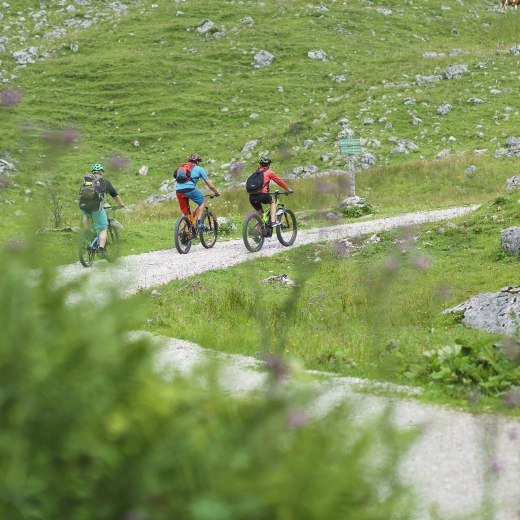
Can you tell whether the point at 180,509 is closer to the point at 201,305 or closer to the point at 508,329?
the point at 508,329

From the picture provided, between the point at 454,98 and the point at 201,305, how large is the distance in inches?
1203

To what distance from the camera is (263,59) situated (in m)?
50.4

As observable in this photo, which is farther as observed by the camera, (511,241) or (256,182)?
(256,182)

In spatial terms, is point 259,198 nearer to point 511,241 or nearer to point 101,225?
point 101,225

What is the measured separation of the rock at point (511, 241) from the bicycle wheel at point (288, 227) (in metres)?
5.47

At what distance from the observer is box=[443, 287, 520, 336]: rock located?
10086 mm

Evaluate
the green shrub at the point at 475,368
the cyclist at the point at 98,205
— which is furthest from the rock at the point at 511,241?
the cyclist at the point at 98,205

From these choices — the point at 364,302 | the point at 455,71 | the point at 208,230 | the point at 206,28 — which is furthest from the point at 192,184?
the point at 206,28

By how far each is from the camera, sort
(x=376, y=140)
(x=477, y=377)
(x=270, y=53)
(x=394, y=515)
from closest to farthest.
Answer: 1. (x=394, y=515)
2. (x=477, y=377)
3. (x=376, y=140)
4. (x=270, y=53)

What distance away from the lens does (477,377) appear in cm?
680

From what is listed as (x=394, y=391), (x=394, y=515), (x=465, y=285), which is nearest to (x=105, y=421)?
(x=394, y=515)

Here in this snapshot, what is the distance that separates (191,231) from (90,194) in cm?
410

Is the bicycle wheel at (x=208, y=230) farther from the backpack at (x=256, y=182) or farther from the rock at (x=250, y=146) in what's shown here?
the rock at (x=250, y=146)

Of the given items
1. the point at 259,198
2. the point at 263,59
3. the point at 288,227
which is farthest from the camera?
the point at 263,59
